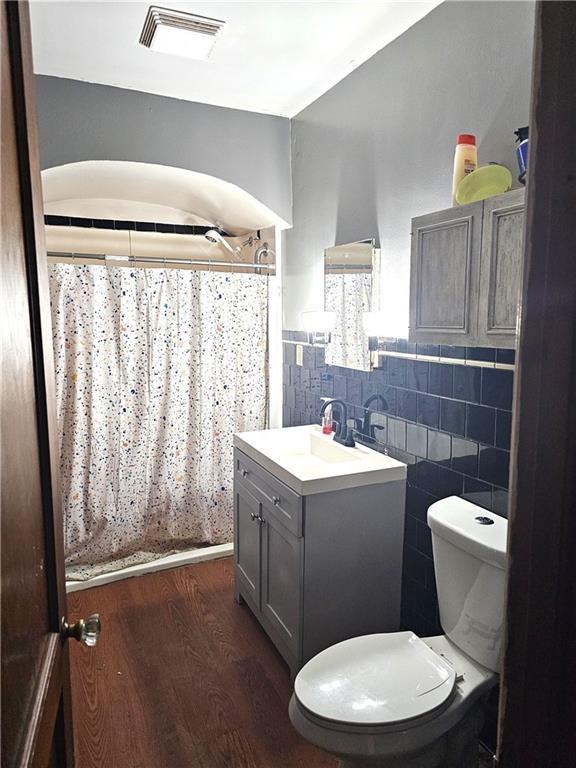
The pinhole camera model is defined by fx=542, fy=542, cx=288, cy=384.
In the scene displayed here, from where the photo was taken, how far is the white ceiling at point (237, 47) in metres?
2.00

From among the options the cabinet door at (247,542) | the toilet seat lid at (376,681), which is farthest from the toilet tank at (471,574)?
the cabinet door at (247,542)

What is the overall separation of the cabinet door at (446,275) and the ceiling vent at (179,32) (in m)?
1.17

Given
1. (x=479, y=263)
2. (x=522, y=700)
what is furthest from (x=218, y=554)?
(x=522, y=700)

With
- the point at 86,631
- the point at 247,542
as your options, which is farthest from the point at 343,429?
the point at 86,631

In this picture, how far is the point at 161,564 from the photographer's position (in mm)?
3023

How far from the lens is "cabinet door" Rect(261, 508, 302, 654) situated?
2.02 meters

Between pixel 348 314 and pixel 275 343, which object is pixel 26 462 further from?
pixel 275 343

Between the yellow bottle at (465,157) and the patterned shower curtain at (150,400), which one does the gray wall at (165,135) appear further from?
the yellow bottle at (465,157)

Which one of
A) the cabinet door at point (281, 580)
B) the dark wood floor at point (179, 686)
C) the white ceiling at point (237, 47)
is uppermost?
the white ceiling at point (237, 47)

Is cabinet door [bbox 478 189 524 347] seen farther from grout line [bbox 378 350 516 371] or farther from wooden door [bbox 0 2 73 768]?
wooden door [bbox 0 2 73 768]

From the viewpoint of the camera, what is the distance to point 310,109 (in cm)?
286

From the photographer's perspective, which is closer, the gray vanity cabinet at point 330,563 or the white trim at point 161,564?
the gray vanity cabinet at point 330,563

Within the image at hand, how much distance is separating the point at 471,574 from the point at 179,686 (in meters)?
1.26

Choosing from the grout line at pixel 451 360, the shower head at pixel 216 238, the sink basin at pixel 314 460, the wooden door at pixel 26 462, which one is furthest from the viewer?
the shower head at pixel 216 238
